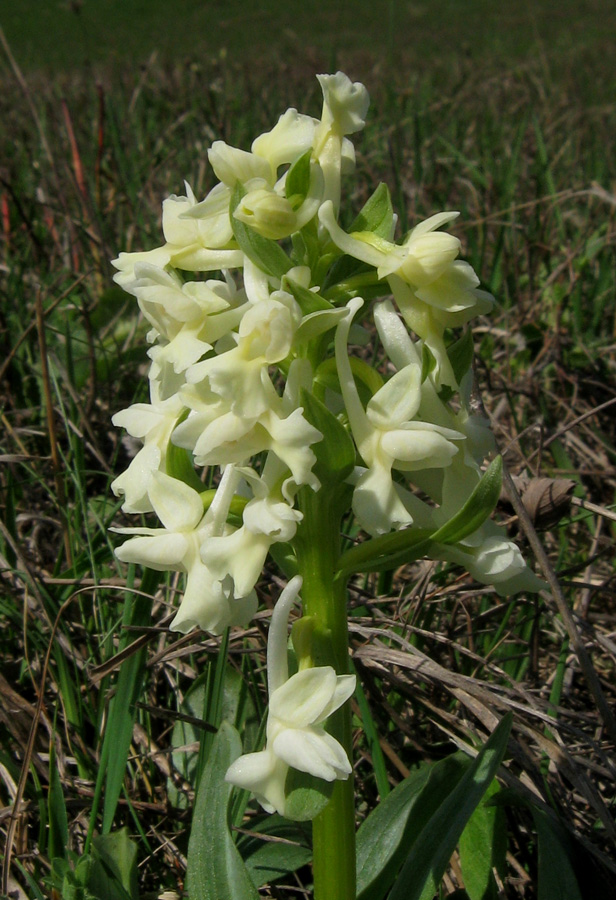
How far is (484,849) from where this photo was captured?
1.29m

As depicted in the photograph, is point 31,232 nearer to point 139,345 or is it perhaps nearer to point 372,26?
point 139,345

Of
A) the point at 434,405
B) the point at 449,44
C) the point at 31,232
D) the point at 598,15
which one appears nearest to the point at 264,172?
the point at 434,405

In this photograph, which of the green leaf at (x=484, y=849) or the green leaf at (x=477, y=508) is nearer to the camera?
the green leaf at (x=477, y=508)

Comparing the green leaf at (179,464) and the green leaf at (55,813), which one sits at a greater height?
the green leaf at (179,464)

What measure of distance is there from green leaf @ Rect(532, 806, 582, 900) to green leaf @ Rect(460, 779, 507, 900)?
9cm

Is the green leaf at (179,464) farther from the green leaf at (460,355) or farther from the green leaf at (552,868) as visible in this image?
the green leaf at (552,868)

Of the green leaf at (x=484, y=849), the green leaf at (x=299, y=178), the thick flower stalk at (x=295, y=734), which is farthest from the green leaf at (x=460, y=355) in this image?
the green leaf at (x=484, y=849)

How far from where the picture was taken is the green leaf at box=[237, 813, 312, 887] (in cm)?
133

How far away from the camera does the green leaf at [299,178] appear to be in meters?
1.12

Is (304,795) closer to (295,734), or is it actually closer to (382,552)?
(295,734)

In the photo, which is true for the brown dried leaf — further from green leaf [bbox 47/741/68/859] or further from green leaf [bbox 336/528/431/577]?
green leaf [bbox 47/741/68/859]

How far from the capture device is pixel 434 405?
1.12 metres

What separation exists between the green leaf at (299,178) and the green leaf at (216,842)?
74 cm

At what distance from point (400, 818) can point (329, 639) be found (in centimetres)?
35
